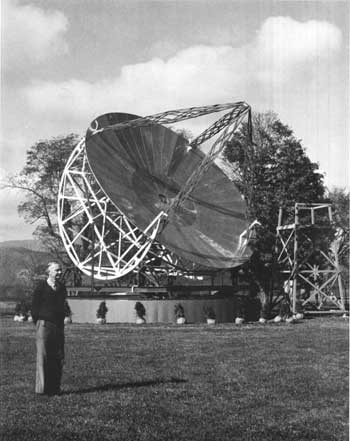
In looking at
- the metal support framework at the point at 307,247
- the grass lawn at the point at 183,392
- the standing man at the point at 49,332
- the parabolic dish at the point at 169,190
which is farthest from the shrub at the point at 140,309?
the standing man at the point at 49,332

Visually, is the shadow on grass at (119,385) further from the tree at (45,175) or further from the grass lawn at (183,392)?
the tree at (45,175)

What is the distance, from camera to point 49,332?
36.1 feet

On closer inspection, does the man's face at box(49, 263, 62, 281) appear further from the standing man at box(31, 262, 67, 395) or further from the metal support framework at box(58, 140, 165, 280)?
the metal support framework at box(58, 140, 165, 280)

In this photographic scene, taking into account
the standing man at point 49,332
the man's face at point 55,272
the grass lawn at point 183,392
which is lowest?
the grass lawn at point 183,392

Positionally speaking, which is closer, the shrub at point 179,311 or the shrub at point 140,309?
the shrub at point 140,309

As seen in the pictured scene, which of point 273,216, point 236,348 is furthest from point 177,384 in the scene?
point 273,216

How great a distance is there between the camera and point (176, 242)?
86.8 ft

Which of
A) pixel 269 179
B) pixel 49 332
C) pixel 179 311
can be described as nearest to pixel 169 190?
pixel 179 311

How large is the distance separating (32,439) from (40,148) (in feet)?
133

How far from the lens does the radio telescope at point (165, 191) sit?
25.8 metres

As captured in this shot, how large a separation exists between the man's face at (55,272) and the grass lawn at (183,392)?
1.97 m

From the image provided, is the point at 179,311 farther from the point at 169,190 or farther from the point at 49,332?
the point at 49,332

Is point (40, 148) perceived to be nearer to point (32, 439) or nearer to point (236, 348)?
point (236, 348)

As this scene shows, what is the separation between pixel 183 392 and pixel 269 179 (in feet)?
103
